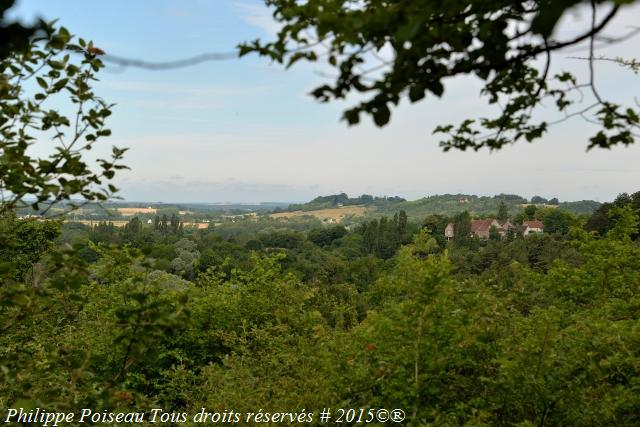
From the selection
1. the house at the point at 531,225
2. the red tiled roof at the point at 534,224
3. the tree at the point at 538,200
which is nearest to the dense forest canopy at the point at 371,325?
the house at the point at 531,225

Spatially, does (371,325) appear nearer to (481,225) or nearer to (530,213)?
(481,225)

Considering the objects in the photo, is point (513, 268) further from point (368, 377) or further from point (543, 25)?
point (543, 25)

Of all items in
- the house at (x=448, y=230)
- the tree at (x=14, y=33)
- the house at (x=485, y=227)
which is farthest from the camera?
the house at (x=485, y=227)

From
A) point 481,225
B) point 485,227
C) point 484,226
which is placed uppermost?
point 481,225

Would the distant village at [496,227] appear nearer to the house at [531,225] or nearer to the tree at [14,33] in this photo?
the house at [531,225]

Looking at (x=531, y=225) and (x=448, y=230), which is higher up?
(x=531, y=225)

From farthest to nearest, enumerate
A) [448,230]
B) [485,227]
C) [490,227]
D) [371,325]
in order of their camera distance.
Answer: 1. [485,227]
2. [490,227]
3. [448,230]
4. [371,325]

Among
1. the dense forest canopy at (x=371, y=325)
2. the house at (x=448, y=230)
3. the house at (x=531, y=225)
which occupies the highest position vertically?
the dense forest canopy at (x=371, y=325)

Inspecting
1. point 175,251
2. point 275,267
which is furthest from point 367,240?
point 275,267

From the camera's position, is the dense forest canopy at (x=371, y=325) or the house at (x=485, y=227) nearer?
the dense forest canopy at (x=371, y=325)

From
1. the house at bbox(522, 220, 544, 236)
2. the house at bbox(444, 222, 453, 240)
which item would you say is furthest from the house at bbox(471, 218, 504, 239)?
the house at bbox(444, 222, 453, 240)

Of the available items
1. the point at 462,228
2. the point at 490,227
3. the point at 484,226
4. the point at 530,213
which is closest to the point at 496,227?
the point at 490,227

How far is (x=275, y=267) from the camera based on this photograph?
415 inches

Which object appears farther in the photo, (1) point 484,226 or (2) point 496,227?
(1) point 484,226
